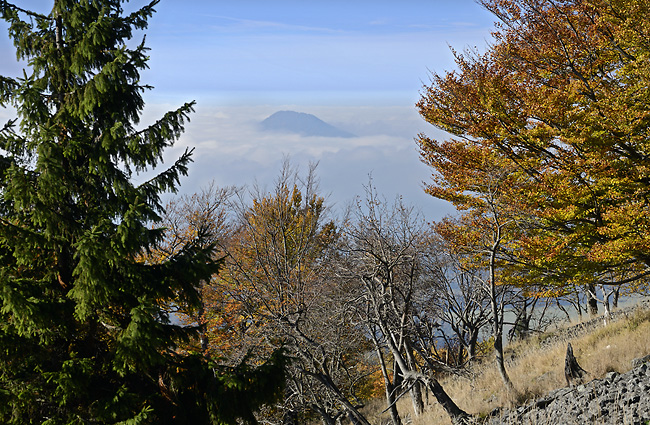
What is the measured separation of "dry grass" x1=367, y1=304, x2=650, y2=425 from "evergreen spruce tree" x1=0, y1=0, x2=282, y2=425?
5.11 m

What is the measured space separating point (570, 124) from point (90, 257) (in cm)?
1042

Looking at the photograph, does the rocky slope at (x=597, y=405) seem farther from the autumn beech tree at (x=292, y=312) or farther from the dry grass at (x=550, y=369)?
the autumn beech tree at (x=292, y=312)

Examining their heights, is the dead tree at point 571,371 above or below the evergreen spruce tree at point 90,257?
below

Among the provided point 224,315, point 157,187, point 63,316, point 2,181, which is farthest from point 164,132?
point 224,315

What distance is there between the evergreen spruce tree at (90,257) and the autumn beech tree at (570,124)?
7.74 m

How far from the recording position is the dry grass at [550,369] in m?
10.1

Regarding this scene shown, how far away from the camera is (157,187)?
852cm

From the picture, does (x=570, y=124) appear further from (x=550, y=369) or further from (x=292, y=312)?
(x=292, y=312)

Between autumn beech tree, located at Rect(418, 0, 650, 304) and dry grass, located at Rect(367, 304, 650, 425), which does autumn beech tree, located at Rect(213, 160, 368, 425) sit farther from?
autumn beech tree, located at Rect(418, 0, 650, 304)

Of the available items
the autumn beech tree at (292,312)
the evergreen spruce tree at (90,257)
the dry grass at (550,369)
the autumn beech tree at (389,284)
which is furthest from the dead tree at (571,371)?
the evergreen spruce tree at (90,257)

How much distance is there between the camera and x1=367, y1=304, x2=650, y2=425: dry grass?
1009 centimetres

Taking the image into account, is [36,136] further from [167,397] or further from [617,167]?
[617,167]

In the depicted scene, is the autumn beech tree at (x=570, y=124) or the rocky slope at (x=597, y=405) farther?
the autumn beech tree at (x=570, y=124)

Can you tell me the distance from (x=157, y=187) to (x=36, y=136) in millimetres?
1898
